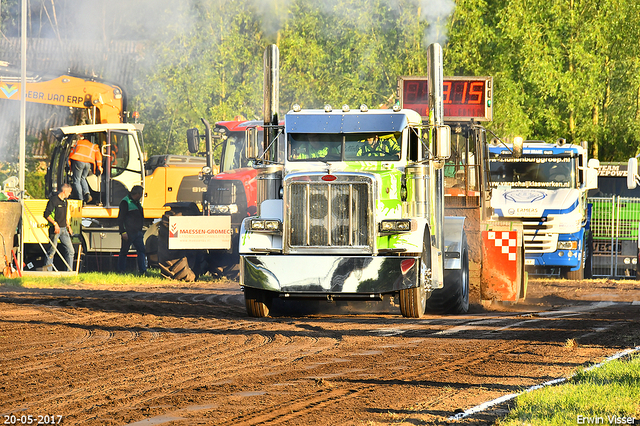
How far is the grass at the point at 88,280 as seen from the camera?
19.7 metres

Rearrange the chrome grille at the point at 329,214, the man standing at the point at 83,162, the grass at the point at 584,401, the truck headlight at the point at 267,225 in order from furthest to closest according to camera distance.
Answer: the man standing at the point at 83,162
the truck headlight at the point at 267,225
the chrome grille at the point at 329,214
the grass at the point at 584,401

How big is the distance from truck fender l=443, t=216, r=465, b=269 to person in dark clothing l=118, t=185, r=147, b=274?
10.4 meters

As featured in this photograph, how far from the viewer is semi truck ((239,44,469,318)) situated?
12.2 m

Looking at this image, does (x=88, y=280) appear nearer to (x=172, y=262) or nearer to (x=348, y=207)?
(x=172, y=262)

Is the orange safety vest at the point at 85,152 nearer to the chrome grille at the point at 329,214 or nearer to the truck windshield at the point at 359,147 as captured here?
the truck windshield at the point at 359,147

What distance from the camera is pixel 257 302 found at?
521 inches

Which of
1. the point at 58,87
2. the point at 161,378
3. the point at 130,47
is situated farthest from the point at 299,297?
the point at 130,47

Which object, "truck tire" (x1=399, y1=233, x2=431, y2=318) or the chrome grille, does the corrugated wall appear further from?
"truck tire" (x1=399, y1=233, x2=431, y2=318)

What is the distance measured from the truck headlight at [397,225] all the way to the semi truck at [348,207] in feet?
0.04

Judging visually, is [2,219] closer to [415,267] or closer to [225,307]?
[225,307]

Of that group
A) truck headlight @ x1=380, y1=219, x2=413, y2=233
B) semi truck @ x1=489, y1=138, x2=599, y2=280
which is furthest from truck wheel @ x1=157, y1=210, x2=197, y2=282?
truck headlight @ x1=380, y1=219, x2=413, y2=233

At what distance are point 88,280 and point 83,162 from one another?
383 centimetres

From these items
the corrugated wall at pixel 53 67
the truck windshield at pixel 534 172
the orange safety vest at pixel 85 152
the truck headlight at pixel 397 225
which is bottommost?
the truck headlight at pixel 397 225

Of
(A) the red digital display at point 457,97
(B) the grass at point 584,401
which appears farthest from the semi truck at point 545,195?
(B) the grass at point 584,401
